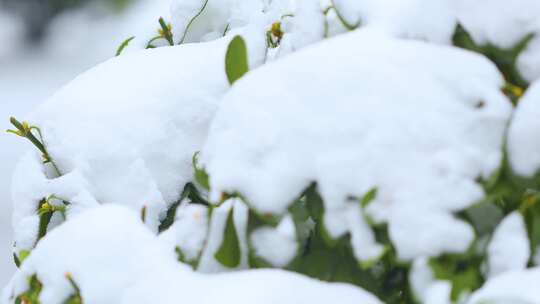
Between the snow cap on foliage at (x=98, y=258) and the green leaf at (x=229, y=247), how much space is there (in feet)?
0.25

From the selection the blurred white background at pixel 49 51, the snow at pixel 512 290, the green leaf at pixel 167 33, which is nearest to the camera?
the snow at pixel 512 290

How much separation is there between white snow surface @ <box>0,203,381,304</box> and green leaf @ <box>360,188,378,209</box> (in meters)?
0.13

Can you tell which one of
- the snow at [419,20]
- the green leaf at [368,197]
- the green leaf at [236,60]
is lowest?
the green leaf at [368,197]

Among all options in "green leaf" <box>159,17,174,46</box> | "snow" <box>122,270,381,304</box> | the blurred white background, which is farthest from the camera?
the blurred white background

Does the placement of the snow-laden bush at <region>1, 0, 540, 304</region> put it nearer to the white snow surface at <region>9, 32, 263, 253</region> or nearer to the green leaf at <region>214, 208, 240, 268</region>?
the green leaf at <region>214, 208, 240, 268</region>

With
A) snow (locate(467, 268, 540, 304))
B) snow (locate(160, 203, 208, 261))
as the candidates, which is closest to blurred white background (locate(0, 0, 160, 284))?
snow (locate(160, 203, 208, 261))

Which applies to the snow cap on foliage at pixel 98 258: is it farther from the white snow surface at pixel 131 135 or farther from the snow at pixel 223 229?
the white snow surface at pixel 131 135

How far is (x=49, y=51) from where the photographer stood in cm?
557

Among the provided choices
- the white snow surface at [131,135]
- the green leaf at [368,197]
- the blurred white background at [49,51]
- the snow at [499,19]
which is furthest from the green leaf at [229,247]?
the blurred white background at [49,51]

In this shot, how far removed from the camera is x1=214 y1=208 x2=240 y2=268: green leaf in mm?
1075

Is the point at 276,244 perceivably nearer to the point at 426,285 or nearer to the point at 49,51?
the point at 426,285

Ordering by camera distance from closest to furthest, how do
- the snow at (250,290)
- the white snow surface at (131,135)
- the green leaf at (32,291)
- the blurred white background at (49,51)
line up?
the snow at (250,290), the green leaf at (32,291), the white snow surface at (131,135), the blurred white background at (49,51)

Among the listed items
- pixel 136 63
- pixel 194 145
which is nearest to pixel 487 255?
pixel 194 145

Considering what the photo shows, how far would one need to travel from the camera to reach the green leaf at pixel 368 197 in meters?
0.97
